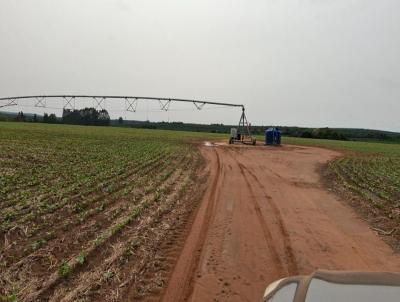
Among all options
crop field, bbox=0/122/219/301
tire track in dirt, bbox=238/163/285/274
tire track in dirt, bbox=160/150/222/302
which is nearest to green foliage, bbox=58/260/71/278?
crop field, bbox=0/122/219/301

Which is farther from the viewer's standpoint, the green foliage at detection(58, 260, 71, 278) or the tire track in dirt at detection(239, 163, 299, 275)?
the tire track in dirt at detection(239, 163, 299, 275)

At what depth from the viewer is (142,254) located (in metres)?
7.05

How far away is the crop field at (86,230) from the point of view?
5.72m

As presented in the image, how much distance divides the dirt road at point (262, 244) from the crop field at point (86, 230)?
0.53m

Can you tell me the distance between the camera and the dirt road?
599 cm

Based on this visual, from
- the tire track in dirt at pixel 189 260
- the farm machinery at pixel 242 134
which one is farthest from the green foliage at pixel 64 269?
the farm machinery at pixel 242 134

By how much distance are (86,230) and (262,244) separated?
11.6 feet

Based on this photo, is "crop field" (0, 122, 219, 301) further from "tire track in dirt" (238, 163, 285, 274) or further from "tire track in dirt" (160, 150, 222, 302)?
"tire track in dirt" (238, 163, 285, 274)

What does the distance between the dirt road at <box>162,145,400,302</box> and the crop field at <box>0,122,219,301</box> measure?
0.53 m

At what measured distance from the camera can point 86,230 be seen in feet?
27.0

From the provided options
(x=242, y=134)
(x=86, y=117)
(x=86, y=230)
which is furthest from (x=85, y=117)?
(x=86, y=230)

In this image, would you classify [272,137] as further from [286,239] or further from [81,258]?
[81,258]

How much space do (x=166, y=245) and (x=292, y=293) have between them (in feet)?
15.7

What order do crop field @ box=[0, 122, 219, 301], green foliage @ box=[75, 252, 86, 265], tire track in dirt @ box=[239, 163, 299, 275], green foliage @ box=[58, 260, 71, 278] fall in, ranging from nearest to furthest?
crop field @ box=[0, 122, 219, 301] < green foliage @ box=[58, 260, 71, 278] < green foliage @ box=[75, 252, 86, 265] < tire track in dirt @ box=[239, 163, 299, 275]
